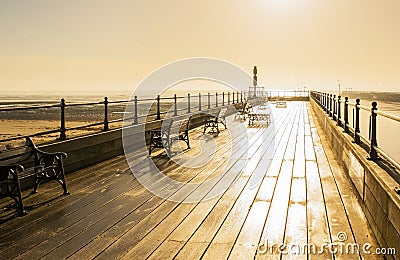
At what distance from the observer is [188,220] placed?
3.83m

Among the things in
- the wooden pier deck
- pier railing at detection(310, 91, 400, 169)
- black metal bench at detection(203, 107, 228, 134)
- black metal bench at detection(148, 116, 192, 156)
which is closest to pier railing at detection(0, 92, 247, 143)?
black metal bench at detection(148, 116, 192, 156)

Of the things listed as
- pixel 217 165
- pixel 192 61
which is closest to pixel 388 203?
pixel 217 165

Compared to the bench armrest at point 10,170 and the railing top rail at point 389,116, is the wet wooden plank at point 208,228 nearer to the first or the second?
the railing top rail at point 389,116

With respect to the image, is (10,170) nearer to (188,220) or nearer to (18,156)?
(18,156)

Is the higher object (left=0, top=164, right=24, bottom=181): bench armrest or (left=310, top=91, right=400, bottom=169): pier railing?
(left=310, top=91, right=400, bottom=169): pier railing

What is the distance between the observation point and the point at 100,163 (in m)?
6.76

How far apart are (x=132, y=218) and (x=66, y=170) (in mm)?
2414

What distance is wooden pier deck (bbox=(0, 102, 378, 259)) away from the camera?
3102mm

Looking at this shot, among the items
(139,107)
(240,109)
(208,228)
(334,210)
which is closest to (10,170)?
(208,228)

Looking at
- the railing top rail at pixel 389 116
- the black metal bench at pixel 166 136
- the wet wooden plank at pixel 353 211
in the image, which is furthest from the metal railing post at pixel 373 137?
the black metal bench at pixel 166 136

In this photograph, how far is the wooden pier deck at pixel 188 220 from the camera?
10.2 ft

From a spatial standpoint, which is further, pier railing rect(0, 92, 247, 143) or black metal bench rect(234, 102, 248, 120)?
black metal bench rect(234, 102, 248, 120)

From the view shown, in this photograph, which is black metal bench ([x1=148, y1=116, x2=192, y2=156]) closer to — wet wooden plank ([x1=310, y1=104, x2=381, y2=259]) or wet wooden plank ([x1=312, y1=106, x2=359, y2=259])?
wet wooden plank ([x1=312, y1=106, x2=359, y2=259])

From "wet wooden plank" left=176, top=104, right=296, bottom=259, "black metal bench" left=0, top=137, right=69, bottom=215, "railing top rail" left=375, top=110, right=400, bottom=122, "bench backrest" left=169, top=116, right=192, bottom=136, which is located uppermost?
"railing top rail" left=375, top=110, right=400, bottom=122
